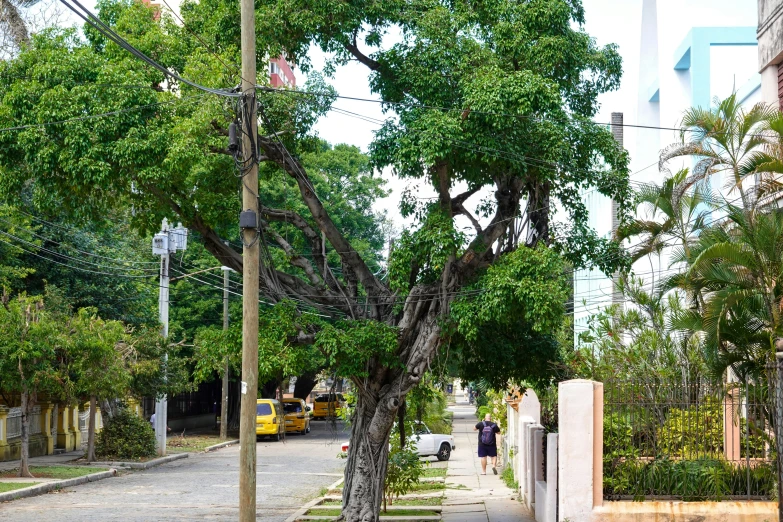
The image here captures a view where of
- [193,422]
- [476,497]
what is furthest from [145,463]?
[193,422]

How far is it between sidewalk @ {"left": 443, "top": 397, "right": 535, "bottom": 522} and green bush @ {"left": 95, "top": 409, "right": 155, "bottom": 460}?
9.44 meters

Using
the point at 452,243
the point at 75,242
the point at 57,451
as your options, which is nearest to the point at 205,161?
the point at 452,243

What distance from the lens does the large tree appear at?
13.2 metres

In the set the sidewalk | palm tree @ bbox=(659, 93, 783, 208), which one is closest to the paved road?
the sidewalk

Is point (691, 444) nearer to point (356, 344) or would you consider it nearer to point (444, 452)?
point (356, 344)

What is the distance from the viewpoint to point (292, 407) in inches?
1764

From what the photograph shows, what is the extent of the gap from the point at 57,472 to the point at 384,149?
593 inches

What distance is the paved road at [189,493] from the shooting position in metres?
17.2

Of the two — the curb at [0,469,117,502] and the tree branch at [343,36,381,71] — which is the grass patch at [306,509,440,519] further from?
the tree branch at [343,36,381,71]

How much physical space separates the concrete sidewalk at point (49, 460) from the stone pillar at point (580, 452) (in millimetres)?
17239

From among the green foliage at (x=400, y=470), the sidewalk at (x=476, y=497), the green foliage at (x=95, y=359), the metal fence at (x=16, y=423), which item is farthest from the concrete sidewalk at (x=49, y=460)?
the green foliage at (x=400, y=470)

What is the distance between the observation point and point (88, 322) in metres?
24.8

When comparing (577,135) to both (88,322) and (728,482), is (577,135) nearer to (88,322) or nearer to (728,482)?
(728,482)

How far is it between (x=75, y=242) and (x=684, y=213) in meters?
20.4
